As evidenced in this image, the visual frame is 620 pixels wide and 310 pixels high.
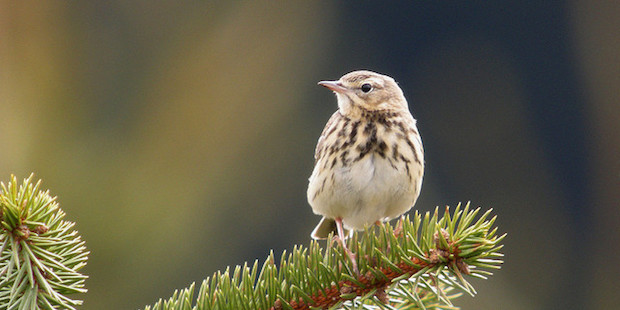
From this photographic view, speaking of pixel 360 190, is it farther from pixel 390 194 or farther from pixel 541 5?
pixel 541 5

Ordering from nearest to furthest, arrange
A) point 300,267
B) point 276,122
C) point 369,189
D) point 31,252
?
point 31,252 → point 300,267 → point 369,189 → point 276,122

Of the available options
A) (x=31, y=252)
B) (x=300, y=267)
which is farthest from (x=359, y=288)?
(x=31, y=252)

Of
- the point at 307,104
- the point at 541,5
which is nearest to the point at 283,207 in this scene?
the point at 307,104

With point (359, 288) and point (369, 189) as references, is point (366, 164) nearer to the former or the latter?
point (369, 189)

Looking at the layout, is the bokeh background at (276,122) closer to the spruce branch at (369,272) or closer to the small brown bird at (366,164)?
the small brown bird at (366,164)

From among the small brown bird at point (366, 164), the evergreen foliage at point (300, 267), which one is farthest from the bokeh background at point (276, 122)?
the evergreen foliage at point (300, 267)

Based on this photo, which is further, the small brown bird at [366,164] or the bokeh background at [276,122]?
the bokeh background at [276,122]
